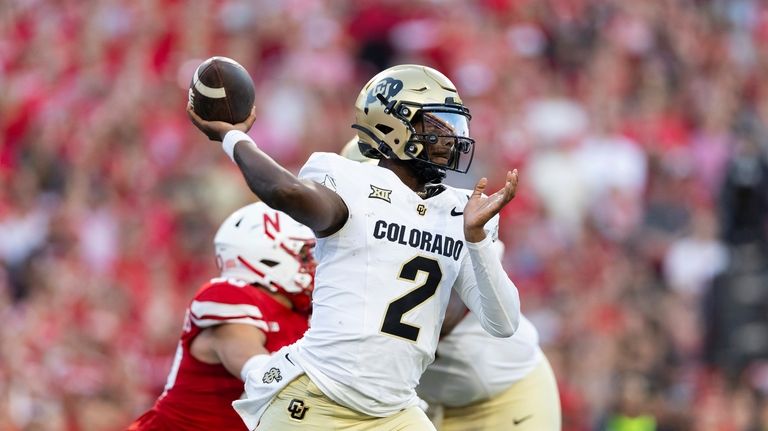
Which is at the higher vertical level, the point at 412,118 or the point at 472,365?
the point at 412,118

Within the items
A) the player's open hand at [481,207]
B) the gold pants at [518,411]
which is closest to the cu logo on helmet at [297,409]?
the player's open hand at [481,207]

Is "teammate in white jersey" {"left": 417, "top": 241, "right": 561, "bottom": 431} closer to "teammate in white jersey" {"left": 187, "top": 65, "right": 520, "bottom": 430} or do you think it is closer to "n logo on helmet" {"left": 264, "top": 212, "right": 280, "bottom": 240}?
"n logo on helmet" {"left": 264, "top": 212, "right": 280, "bottom": 240}

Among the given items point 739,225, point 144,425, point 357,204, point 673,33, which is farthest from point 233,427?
point 673,33

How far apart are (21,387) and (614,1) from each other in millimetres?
7092

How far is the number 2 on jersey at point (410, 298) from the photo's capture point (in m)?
4.79

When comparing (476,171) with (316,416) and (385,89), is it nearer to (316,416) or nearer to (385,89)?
(385,89)

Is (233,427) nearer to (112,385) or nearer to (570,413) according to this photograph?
(112,385)

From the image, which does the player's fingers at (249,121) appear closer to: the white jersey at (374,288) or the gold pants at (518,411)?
the white jersey at (374,288)

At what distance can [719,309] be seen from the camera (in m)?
10.7

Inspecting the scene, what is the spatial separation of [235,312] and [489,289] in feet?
4.25

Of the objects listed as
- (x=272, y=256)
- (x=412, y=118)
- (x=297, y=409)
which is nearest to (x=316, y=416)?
(x=297, y=409)

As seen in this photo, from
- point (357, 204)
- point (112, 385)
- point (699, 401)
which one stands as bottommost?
point (699, 401)

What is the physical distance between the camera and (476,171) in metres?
11.2

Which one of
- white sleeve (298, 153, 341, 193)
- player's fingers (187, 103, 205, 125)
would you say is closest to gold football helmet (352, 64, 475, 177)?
white sleeve (298, 153, 341, 193)
